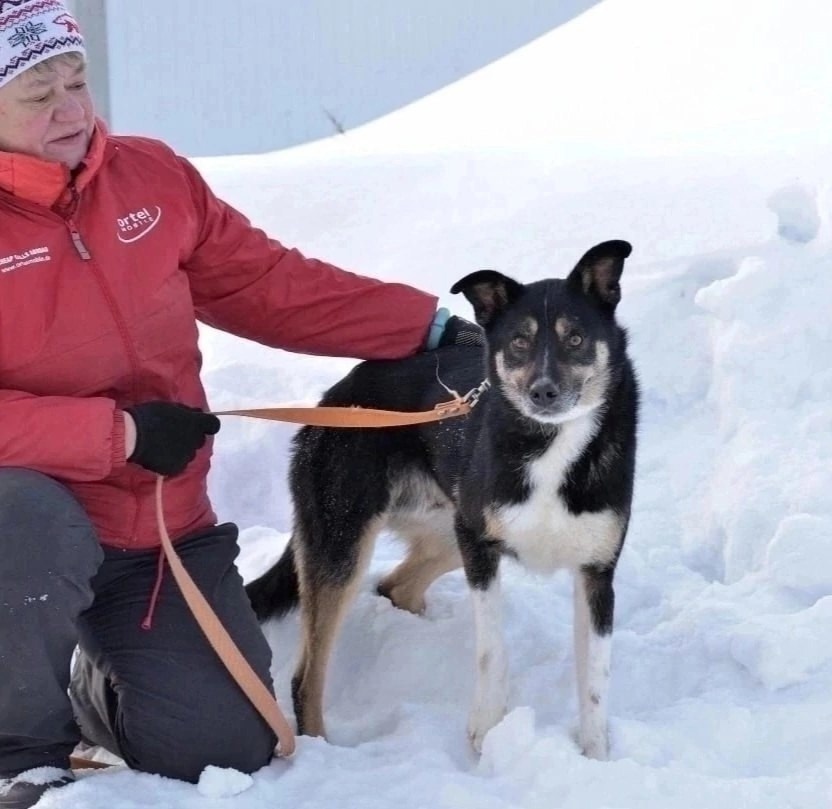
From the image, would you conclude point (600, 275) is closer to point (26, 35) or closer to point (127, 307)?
point (127, 307)

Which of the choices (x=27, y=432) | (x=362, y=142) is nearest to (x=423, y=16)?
(x=362, y=142)

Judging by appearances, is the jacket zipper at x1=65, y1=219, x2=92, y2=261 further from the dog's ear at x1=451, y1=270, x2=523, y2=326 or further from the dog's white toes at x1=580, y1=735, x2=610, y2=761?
the dog's white toes at x1=580, y1=735, x2=610, y2=761

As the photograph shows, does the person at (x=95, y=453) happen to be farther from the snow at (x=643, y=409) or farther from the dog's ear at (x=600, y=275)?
the dog's ear at (x=600, y=275)

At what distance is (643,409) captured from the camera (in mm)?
3941

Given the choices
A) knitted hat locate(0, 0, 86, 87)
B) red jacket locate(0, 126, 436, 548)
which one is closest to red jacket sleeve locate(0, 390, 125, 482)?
red jacket locate(0, 126, 436, 548)

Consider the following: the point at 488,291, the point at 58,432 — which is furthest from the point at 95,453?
the point at 488,291

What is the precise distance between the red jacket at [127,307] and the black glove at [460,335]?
0.11 meters

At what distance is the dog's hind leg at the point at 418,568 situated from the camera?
3.34 m

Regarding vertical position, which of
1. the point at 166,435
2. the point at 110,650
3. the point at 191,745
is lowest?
the point at 191,745

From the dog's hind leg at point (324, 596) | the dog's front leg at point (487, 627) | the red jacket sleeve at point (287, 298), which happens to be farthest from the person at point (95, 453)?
the dog's front leg at point (487, 627)

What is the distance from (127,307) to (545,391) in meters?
0.93

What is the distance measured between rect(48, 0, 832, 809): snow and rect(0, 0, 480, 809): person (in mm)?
175

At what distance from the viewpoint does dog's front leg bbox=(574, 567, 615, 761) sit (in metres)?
2.62

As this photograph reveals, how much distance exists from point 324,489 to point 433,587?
63 centimetres
